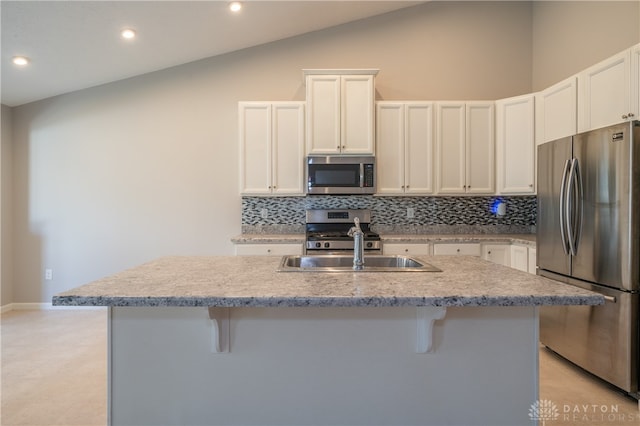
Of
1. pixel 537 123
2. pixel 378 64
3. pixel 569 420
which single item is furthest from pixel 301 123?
pixel 569 420

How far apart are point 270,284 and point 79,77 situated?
3706 millimetres

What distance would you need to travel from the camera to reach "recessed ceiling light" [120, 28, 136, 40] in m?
2.97

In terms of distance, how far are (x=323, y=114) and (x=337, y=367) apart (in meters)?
2.58

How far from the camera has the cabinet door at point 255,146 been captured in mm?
3443

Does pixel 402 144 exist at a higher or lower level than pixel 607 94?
lower

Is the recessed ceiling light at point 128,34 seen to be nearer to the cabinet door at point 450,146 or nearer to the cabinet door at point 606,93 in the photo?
the cabinet door at point 450,146

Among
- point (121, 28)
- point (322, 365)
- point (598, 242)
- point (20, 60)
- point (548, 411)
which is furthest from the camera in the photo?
point (20, 60)

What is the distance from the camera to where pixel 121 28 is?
115 inches

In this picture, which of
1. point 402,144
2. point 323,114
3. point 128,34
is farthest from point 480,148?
point 128,34

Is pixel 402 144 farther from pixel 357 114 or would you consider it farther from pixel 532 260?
pixel 532 260

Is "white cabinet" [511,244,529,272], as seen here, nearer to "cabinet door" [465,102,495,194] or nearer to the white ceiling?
"cabinet door" [465,102,495,194]

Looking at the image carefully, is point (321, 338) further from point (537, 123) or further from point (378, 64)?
point (378, 64)

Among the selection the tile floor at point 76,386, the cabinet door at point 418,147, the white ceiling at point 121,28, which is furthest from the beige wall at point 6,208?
the cabinet door at point 418,147

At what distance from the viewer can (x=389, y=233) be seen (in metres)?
3.78
